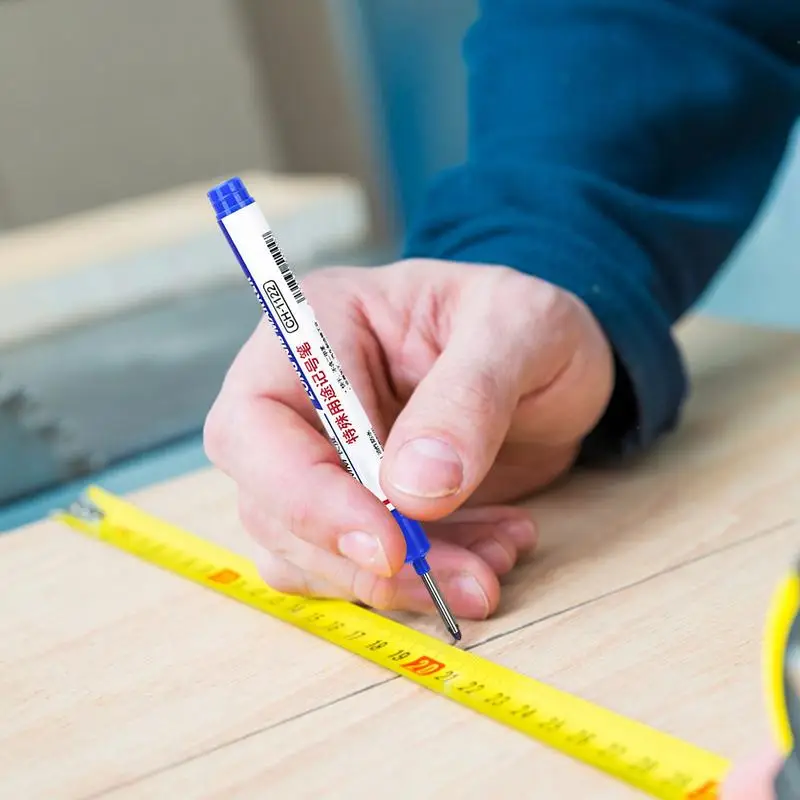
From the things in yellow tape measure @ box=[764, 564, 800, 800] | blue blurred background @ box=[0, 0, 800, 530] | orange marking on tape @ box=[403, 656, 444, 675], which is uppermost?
yellow tape measure @ box=[764, 564, 800, 800]

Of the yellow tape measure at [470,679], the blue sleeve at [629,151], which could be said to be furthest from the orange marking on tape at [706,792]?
the blue sleeve at [629,151]

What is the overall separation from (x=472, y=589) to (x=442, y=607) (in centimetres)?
2

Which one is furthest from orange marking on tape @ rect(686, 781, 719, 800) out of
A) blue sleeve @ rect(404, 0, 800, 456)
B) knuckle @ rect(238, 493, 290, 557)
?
blue sleeve @ rect(404, 0, 800, 456)

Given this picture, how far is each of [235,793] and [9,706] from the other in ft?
0.49

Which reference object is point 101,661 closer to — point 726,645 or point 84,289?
point 726,645

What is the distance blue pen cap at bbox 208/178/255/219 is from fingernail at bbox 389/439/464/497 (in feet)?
0.42

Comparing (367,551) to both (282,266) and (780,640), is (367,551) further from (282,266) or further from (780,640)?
(780,640)

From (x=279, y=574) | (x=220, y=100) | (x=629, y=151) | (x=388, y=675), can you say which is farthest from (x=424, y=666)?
(x=220, y=100)

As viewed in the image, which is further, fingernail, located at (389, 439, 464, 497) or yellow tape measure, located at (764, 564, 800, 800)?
fingernail, located at (389, 439, 464, 497)

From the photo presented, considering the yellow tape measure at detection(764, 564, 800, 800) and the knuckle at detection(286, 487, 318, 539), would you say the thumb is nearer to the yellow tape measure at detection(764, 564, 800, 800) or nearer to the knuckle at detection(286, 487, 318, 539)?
the knuckle at detection(286, 487, 318, 539)

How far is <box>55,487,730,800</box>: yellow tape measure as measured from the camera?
1.21ft

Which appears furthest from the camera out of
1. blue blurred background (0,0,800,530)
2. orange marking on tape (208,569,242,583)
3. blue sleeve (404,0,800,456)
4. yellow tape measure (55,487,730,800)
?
blue blurred background (0,0,800,530)

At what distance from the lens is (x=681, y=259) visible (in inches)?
30.0

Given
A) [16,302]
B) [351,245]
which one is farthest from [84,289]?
[351,245]
